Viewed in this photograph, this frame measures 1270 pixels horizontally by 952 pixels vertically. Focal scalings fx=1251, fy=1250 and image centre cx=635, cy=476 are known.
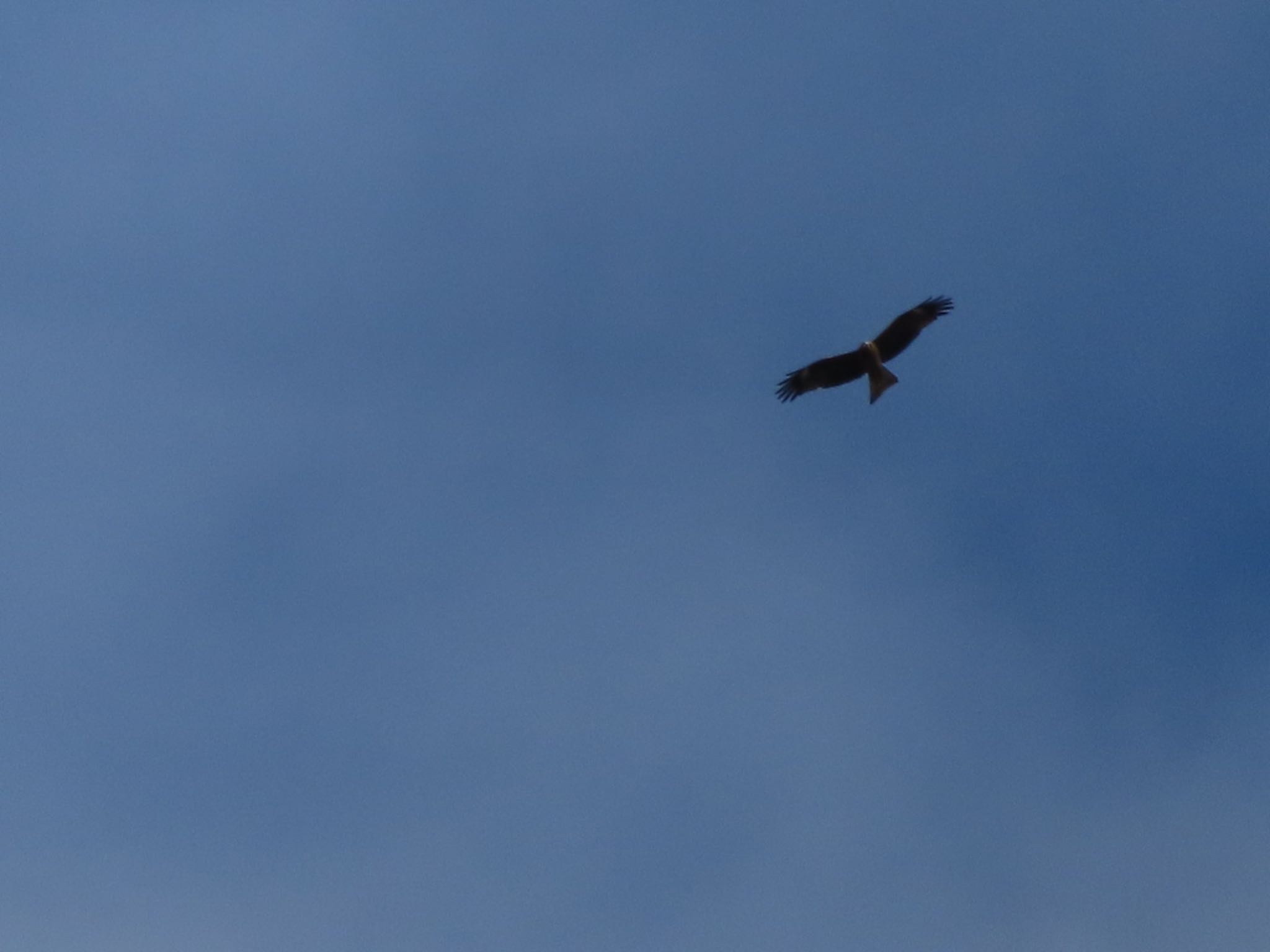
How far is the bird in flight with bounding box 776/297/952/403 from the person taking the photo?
32188mm

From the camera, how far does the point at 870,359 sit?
32.2 m

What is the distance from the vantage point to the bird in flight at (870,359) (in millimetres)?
32188

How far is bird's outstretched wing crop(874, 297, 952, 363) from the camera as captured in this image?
3244cm

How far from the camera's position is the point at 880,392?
31.6 meters

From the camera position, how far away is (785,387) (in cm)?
3284

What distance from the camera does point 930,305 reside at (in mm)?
32750

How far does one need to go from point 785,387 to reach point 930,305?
4.35 metres

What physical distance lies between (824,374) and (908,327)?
2.52 metres

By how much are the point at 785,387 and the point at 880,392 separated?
2.57 metres

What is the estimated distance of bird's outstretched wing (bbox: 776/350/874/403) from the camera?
3234 centimetres

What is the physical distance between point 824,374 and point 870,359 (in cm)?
126

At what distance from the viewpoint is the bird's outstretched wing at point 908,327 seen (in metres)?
32.4

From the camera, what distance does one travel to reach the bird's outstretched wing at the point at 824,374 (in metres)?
32.3

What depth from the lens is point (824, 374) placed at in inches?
1287
